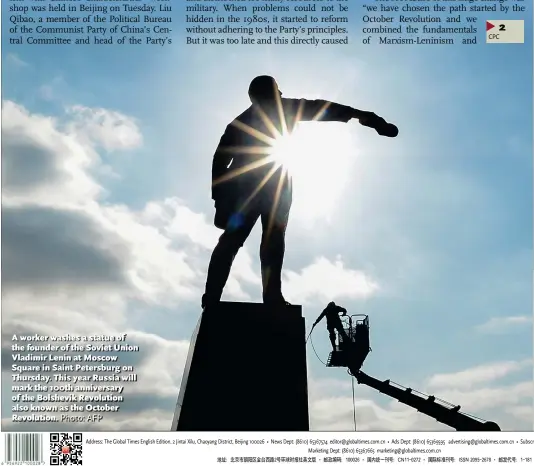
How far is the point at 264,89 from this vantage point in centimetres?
644

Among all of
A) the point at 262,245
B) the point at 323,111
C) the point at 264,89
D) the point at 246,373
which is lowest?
the point at 246,373

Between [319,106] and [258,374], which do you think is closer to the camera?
[258,374]

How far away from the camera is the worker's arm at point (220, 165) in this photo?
21.4 ft

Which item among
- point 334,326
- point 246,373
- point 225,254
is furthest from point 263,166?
point 334,326

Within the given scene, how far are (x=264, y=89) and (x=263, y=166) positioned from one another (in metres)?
0.87

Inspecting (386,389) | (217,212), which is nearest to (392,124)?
(217,212)

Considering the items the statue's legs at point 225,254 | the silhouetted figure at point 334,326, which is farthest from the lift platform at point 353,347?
the statue's legs at point 225,254

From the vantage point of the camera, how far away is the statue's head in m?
6.44

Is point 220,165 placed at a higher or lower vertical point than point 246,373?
higher

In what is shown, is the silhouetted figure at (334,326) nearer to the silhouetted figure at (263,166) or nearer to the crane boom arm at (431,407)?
the crane boom arm at (431,407)

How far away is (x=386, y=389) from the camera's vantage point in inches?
675

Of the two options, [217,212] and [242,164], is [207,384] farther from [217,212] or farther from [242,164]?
[242,164]

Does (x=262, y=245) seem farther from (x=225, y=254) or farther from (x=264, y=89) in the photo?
(x=264, y=89)

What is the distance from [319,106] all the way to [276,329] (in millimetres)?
2593
